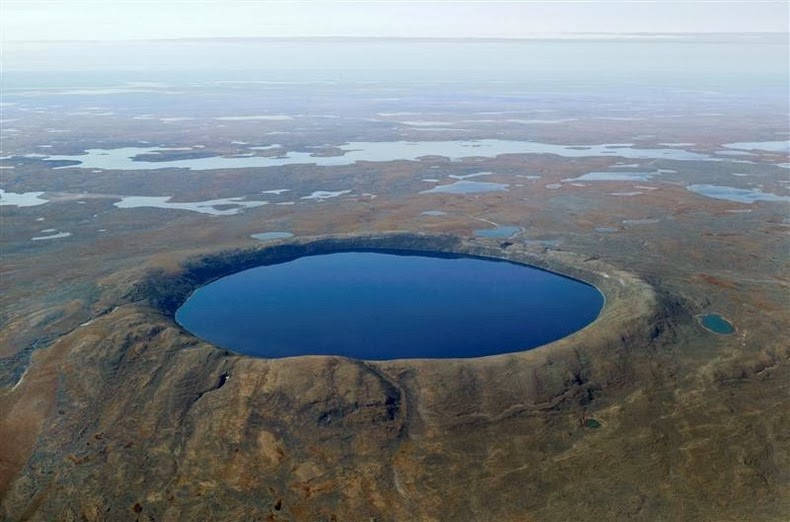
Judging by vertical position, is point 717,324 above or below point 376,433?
above

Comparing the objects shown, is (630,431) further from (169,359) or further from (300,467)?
(169,359)

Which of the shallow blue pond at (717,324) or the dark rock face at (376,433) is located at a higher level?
the shallow blue pond at (717,324)

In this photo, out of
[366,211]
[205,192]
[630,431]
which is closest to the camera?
[630,431]

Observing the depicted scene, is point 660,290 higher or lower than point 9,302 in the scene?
higher

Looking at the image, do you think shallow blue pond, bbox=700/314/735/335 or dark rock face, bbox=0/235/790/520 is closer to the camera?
dark rock face, bbox=0/235/790/520

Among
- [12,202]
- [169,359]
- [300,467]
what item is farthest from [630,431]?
[12,202]

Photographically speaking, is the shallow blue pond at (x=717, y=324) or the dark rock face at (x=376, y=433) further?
the shallow blue pond at (x=717, y=324)

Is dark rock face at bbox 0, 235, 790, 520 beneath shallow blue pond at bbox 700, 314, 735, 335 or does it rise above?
beneath

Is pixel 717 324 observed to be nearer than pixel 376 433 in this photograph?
No
